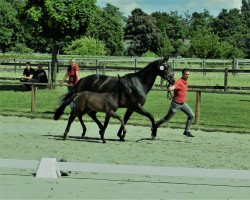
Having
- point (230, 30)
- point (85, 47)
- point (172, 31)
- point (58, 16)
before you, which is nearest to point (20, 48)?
point (85, 47)

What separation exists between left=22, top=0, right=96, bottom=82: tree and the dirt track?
9538mm

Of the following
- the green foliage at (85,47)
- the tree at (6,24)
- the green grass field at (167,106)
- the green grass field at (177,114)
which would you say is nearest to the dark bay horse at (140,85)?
the green grass field at (167,106)

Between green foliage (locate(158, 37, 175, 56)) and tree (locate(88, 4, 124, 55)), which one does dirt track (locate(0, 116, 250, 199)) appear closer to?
tree (locate(88, 4, 124, 55))

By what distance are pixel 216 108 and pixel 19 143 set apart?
33.2 ft

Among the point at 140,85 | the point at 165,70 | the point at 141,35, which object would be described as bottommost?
the point at 140,85

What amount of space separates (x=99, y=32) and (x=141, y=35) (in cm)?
1361

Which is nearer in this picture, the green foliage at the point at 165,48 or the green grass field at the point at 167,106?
the green grass field at the point at 167,106

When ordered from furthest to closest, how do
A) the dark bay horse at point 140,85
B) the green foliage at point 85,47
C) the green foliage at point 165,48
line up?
the green foliage at point 165,48 → the green foliage at point 85,47 → the dark bay horse at point 140,85

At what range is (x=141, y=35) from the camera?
9500 cm

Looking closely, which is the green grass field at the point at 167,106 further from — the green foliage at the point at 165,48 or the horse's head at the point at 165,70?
the green foliage at the point at 165,48

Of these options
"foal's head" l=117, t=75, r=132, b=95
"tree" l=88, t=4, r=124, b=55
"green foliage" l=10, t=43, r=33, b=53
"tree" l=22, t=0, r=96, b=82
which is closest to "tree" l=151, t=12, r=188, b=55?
"tree" l=88, t=4, r=124, b=55

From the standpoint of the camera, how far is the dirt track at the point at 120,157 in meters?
6.94

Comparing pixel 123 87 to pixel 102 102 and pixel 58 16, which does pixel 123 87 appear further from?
pixel 58 16

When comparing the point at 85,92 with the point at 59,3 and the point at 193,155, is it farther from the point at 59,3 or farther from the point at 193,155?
the point at 59,3
